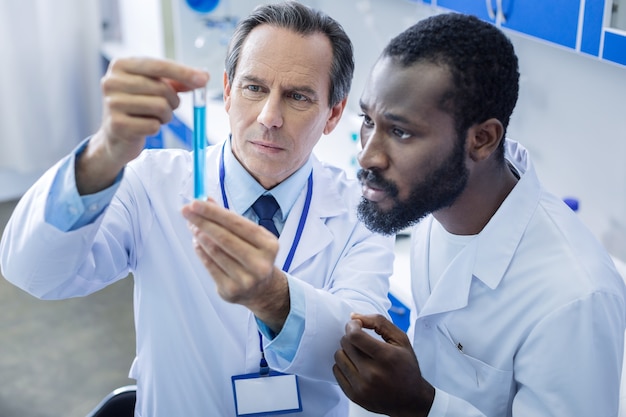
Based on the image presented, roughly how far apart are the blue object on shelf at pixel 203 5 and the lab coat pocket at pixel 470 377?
8.67 feet

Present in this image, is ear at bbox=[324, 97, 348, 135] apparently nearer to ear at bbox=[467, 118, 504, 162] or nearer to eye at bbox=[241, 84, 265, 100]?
eye at bbox=[241, 84, 265, 100]

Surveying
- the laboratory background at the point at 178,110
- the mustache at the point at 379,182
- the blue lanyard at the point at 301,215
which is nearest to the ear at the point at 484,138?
the mustache at the point at 379,182

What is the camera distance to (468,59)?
1.28 metres

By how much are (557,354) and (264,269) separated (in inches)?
19.9

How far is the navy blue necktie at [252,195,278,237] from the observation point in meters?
1.63

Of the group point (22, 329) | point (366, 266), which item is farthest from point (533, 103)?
point (22, 329)

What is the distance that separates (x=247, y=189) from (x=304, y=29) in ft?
1.20

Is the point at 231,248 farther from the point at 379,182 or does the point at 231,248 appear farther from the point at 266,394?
the point at 266,394

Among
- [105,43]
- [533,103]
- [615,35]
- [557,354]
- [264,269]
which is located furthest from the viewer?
[105,43]

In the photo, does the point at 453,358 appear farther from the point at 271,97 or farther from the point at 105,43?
the point at 105,43

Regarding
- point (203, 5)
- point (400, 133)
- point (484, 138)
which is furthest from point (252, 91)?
point (203, 5)

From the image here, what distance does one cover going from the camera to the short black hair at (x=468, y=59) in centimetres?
128

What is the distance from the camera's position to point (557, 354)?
1.23 meters

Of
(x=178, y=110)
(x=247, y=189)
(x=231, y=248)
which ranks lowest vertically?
(x=178, y=110)
